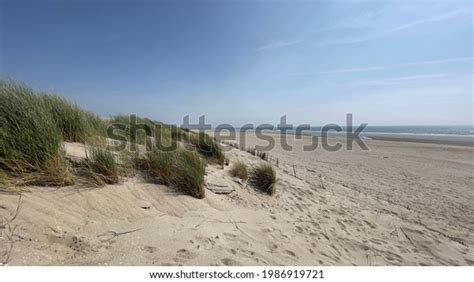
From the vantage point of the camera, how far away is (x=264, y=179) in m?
5.84

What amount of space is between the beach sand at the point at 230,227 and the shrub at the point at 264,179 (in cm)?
25

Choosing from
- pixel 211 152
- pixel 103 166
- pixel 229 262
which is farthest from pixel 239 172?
pixel 229 262

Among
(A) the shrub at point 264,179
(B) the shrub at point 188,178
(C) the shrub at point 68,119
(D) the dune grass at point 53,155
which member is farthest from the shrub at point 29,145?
(A) the shrub at point 264,179

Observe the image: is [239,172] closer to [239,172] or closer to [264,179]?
[239,172]

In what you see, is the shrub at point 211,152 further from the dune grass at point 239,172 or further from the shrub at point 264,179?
the shrub at point 264,179

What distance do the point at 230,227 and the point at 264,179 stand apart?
2.24 metres

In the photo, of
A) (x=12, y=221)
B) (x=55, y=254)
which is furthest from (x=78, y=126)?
(x=55, y=254)

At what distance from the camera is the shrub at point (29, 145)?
126 inches

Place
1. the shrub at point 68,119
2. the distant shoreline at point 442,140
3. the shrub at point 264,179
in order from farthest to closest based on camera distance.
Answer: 1. the distant shoreline at point 442,140
2. the shrub at point 264,179
3. the shrub at point 68,119

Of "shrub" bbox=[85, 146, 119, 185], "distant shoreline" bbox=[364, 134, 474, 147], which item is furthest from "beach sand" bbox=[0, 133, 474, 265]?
"distant shoreline" bbox=[364, 134, 474, 147]

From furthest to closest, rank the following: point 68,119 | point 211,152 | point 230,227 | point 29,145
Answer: point 211,152 < point 68,119 < point 230,227 < point 29,145

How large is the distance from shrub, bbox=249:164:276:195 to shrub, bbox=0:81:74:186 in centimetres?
371

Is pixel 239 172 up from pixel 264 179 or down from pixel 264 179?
up
